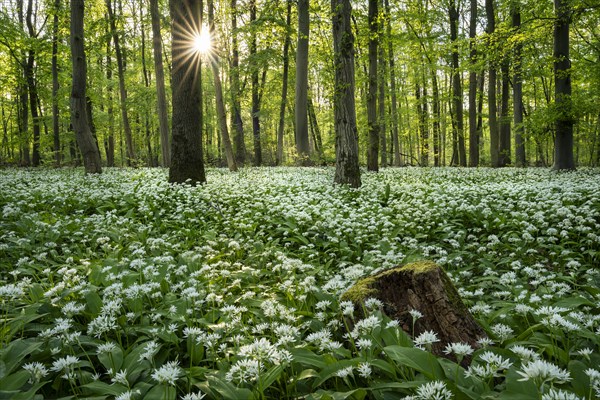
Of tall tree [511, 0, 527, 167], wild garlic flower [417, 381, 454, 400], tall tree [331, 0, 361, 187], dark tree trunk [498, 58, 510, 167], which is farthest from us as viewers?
dark tree trunk [498, 58, 510, 167]

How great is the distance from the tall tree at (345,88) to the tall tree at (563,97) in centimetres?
662

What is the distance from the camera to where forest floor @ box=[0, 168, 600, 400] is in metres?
1.95

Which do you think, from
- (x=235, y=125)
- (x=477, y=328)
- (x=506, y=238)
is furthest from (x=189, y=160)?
(x=235, y=125)

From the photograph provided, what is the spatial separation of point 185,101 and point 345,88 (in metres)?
4.35

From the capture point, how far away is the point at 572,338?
2.48 meters

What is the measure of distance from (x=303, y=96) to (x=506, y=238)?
13.5 m

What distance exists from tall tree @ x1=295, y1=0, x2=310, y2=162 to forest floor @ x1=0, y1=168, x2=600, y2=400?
8133 mm

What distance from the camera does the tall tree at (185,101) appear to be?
9798 millimetres

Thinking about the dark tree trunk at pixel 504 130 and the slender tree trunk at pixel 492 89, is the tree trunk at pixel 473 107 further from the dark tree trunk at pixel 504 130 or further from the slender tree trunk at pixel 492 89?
the dark tree trunk at pixel 504 130

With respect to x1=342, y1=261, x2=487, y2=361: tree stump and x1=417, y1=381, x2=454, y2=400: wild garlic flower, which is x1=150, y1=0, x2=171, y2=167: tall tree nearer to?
x1=342, y1=261, x2=487, y2=361: tree stump

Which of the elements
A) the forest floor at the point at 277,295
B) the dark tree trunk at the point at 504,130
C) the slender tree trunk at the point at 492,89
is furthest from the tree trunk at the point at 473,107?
the forest floor at the point at 277,295

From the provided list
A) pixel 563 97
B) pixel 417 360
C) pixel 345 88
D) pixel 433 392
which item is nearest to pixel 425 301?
pixel 417 360

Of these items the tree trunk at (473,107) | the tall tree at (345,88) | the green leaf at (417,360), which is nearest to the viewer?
the green leaf at (417,360)

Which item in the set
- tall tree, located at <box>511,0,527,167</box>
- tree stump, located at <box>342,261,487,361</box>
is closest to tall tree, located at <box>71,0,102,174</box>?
tree stump, located at <box>342,261,487,361</box>
